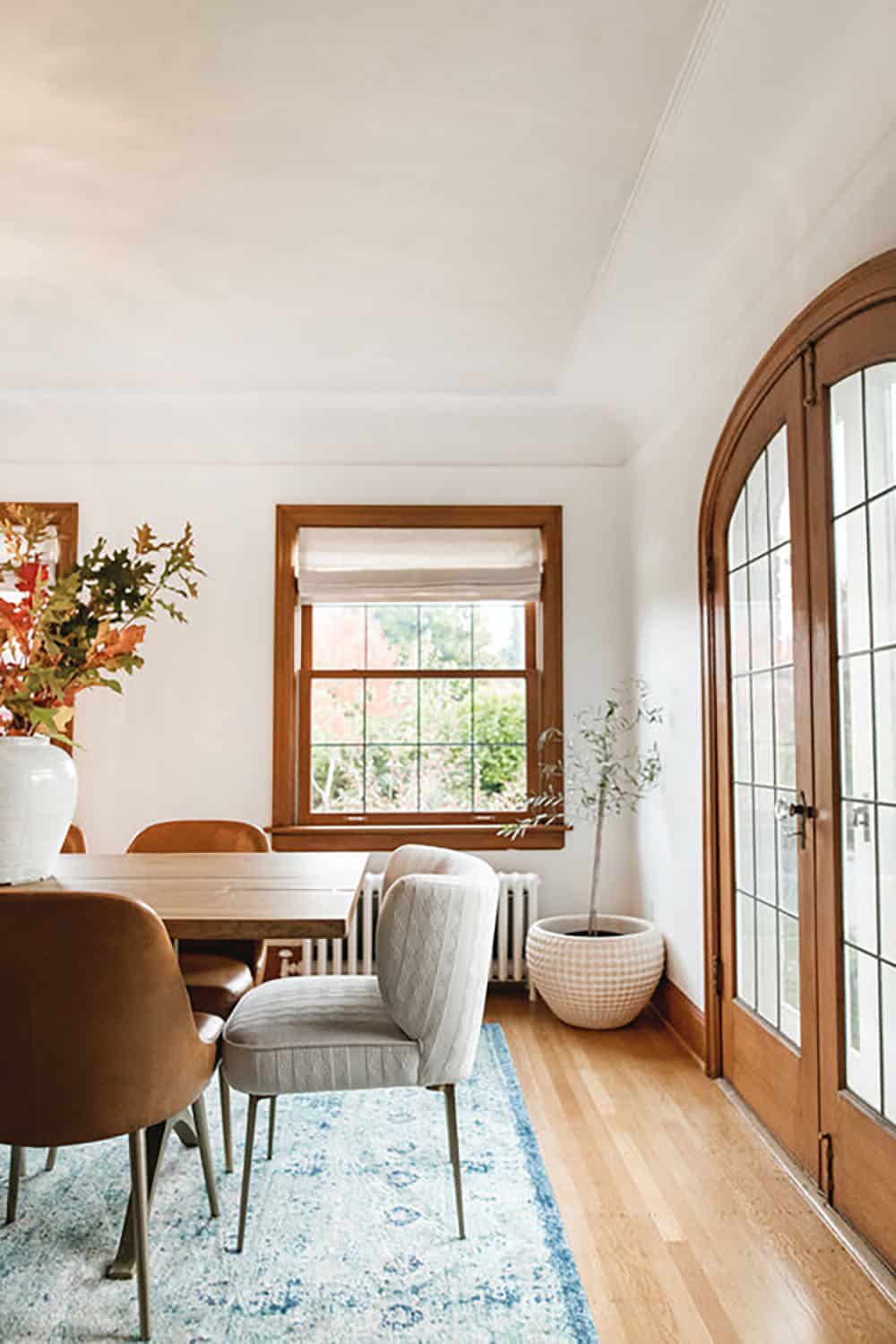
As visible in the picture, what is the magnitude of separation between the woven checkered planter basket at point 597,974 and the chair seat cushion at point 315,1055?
170 centimetres

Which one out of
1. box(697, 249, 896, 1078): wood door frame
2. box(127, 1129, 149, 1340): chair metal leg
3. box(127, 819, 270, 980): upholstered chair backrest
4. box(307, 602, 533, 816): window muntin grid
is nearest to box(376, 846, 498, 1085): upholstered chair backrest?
box(127, 1129, 149, 1340): chair metal leg

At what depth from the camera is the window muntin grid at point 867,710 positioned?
236 centimetres

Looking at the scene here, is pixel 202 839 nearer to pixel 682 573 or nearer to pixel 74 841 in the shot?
pixel 74 841

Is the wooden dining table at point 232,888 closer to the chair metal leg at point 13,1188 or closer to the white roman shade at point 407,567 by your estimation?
the chair metal leg at point 13,1188

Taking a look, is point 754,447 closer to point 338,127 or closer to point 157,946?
point 338,127

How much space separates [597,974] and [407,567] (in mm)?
2099

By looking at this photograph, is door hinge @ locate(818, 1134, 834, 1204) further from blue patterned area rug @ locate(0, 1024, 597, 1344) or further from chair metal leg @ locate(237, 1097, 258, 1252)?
chair metal leg @ locate(237, 1097, 258, 1252)

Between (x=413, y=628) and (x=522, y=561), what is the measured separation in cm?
63

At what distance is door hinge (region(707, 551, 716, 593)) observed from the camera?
369 cm

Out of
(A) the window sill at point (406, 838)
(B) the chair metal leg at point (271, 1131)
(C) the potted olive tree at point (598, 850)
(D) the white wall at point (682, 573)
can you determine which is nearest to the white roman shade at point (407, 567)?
(D) the white wall at point (682, 573)

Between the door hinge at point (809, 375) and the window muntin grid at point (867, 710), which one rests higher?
the door hinge at point (809, 375)

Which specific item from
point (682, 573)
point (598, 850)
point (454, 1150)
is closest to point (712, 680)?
point (682, 573)

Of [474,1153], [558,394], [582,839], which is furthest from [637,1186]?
[558,394]

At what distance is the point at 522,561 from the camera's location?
496 cm
